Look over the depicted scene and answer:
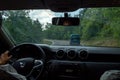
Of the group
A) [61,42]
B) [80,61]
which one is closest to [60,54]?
[61,42]

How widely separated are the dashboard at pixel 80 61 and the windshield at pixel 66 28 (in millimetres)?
169

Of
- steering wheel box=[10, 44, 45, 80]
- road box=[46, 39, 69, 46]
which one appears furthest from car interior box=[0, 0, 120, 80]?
road box=[46, 39, 69, 46]

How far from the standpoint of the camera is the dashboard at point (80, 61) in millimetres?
6574

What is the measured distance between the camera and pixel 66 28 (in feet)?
22.5

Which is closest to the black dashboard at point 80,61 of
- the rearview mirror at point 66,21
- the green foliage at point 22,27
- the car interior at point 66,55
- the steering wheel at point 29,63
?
the car interior at point 66,55

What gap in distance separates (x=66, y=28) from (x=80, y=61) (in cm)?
69

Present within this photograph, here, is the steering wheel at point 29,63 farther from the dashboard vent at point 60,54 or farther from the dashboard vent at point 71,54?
the dashboard vent at point 71,54

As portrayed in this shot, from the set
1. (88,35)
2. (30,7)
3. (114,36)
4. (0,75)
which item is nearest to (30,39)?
(30,7)

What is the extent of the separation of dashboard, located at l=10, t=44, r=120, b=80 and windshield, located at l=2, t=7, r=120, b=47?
0.56 feet

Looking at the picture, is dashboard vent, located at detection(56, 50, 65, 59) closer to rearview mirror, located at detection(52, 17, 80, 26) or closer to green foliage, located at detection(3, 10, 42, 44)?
green foliage, located at detection(3, 10, 42, 44)

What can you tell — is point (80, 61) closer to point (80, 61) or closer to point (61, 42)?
point (80, 61)

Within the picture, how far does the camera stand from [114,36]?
6.66 meters

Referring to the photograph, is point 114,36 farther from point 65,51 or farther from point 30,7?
point 30,7

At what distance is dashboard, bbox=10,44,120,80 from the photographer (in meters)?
6.57
